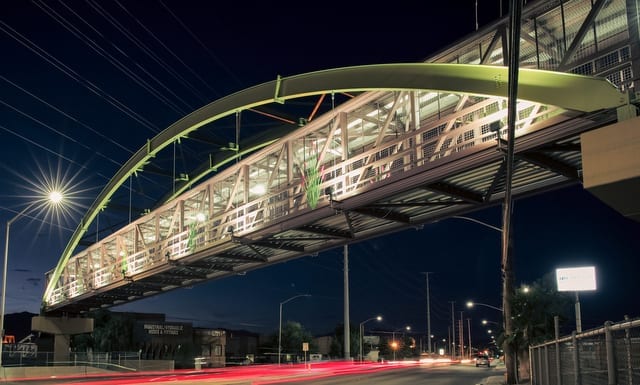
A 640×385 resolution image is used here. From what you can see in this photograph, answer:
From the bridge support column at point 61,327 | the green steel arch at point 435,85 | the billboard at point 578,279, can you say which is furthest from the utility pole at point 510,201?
the bridge support column at point 61,327

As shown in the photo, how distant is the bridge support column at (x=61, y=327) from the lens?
57.8m

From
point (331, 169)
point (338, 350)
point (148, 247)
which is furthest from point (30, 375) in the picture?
point (338, 350)

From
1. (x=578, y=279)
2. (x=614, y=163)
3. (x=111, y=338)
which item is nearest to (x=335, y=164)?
(x=578, y=279)

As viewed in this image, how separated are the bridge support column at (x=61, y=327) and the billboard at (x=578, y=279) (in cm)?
4450

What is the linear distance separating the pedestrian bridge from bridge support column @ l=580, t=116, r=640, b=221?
1.16 meters

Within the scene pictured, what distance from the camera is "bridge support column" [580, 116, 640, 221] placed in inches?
324

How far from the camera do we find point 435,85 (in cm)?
1594

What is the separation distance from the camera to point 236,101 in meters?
25.6

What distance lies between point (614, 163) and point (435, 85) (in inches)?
312

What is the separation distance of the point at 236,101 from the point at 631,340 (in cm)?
2016

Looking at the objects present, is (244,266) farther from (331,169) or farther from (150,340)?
(150,340)

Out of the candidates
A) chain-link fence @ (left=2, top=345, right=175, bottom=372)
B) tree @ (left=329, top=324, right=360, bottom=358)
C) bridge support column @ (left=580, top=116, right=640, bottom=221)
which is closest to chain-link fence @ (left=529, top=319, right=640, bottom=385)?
bridge support column @ (left=580, top=116, right=640, bottom=221)

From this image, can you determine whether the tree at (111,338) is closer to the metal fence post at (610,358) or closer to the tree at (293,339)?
the tree at (293,339)

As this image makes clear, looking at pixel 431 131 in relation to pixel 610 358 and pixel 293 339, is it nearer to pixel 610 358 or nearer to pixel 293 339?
pixel 610 358
